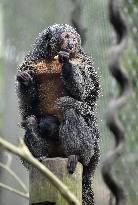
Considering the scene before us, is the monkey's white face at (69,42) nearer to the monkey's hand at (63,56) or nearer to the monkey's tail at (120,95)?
the monkey's hand at (63,56)

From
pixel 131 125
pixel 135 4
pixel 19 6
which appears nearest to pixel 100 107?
pixel 131 125

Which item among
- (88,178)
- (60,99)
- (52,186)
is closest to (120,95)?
(52,186)

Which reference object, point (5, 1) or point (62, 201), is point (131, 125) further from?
point (5, 1)

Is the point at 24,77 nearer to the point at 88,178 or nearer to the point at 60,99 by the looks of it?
the point at 60,99

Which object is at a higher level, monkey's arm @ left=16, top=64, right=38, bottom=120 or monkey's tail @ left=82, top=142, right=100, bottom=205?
monkey's arm @ left=16, top=64, right=38, bottom=120

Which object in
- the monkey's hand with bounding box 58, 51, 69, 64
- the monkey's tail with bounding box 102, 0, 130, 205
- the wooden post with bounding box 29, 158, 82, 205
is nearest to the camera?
the monkey's tail with bounding box 102, 0, 130, 205

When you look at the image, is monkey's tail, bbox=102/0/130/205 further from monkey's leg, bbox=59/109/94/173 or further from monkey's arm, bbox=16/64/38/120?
monkey's arm, bbox=16/64/38/120

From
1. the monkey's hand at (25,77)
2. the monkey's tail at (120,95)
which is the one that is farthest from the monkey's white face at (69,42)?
the monkey's tail at (120,95)

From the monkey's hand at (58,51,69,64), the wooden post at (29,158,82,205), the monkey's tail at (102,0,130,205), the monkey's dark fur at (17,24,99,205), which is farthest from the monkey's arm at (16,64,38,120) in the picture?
the monkey's tail at (102,0,130,205)

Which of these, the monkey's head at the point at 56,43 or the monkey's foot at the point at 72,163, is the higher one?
the monkey's head at the point at 56,43
